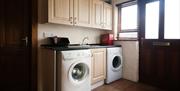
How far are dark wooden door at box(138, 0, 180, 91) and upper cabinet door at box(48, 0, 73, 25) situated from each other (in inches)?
63.5

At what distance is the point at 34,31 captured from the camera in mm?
2051

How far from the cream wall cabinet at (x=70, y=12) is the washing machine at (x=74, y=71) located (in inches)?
24.3

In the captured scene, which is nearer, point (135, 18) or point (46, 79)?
point (46, 79)

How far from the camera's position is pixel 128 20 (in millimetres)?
3068

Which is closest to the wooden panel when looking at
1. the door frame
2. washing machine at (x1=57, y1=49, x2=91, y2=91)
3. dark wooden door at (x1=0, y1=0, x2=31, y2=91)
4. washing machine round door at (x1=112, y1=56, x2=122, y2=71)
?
washing machine round door at (x1=112, y1=56, x2=122, y2=71)

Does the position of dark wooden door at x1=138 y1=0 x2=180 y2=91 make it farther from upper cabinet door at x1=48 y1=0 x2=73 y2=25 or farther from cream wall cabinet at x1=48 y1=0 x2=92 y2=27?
upper cabinet door at x1=48 y1=0 x2=73 y2=25

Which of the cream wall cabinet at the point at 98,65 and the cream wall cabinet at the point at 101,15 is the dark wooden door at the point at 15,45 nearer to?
the cream wall cabinet at the point at 98,65

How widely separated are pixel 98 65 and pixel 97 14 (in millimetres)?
1164

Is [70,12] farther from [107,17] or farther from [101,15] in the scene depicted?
[107,17]

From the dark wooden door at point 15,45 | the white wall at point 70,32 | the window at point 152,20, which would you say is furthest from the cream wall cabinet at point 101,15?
the dark wooden door at point 15,45

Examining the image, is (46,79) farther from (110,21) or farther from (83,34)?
(110,21)

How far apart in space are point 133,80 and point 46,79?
1.93 metres

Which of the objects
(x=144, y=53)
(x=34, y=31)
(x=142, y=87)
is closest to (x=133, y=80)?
(x=142, y=87)

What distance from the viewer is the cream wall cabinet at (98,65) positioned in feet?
7.65
